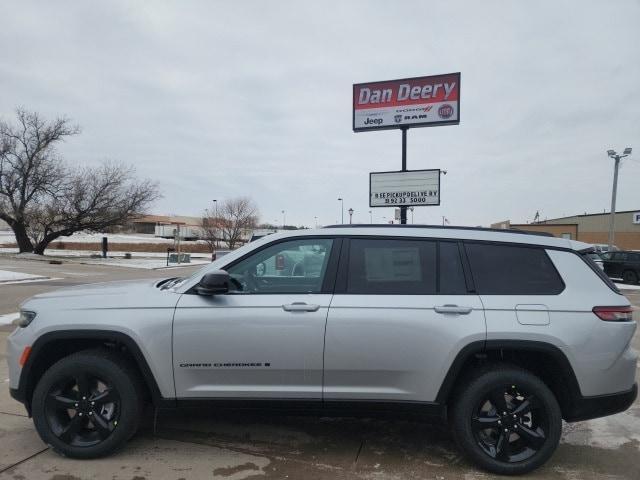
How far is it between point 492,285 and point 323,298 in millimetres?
1210

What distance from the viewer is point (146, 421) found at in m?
4.38

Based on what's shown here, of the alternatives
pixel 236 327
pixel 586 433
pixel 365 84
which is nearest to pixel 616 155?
pixel 365 84

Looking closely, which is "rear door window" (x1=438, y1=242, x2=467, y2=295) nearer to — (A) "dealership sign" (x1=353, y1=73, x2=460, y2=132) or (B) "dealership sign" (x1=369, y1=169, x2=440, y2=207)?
(B) "dealership sign" (x1=369, y1=169, x2=440, y2=207)

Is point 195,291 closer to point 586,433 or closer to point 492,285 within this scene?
point 492,285

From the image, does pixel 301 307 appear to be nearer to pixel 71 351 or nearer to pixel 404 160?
pixel 71 351

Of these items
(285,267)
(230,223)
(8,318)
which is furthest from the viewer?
(230,223)

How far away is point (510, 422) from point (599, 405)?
623 mm

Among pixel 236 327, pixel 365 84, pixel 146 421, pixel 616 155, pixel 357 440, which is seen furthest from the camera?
pixel 616 155

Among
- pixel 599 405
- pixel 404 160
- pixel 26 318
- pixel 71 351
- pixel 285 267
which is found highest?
pixel 404 160

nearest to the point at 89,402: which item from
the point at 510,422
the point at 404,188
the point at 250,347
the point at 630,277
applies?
the point at 250,347

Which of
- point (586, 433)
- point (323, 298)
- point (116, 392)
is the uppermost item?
point (323, 298)

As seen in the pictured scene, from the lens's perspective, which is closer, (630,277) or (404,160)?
(404,160)

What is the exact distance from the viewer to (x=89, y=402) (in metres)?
3.56

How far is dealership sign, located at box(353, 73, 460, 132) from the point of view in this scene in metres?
14.4
